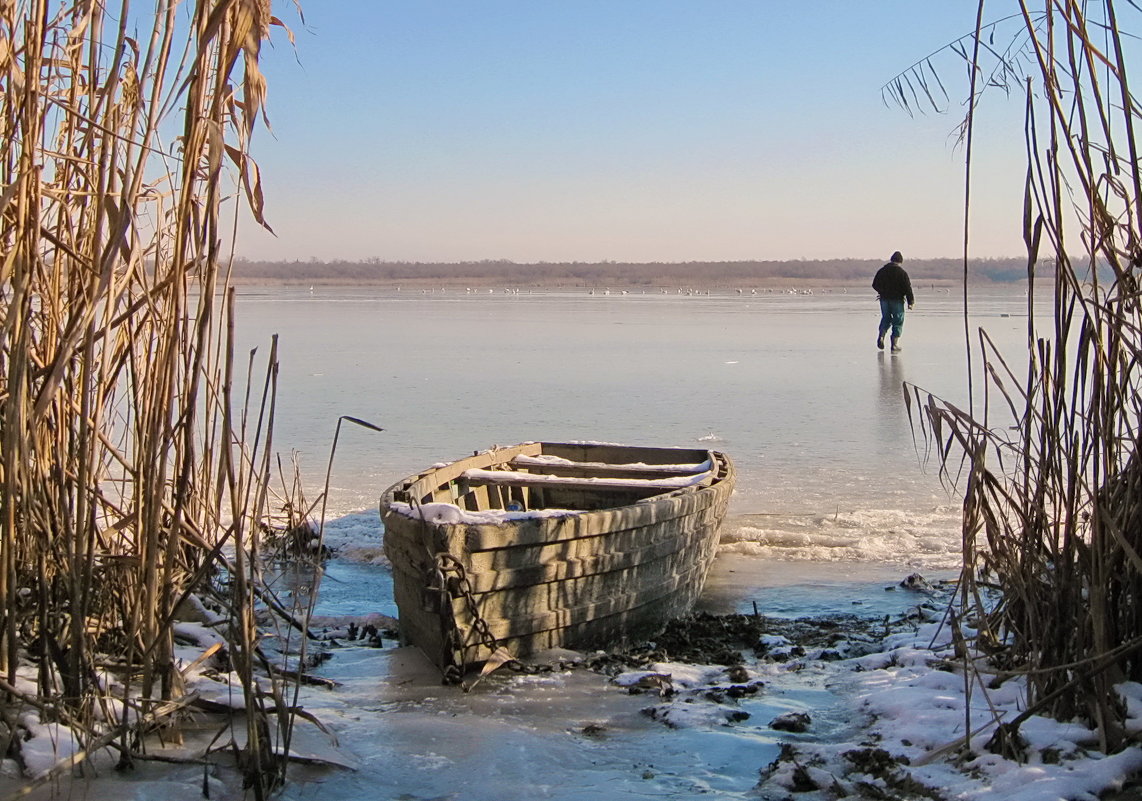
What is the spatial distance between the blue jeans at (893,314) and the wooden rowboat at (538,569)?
12.8 metres

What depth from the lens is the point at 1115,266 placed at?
9.91 ft

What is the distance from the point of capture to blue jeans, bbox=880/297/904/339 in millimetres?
18062

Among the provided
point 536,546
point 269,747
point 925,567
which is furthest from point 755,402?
point 269,747

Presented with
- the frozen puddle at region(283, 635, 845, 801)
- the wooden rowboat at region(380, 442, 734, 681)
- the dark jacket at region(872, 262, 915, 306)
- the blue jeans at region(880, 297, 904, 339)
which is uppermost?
the dark jacket at region(872, 262, 915, 306)

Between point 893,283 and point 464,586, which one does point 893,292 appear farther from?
point 464,586

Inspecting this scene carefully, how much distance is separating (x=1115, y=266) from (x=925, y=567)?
3614 millimetres

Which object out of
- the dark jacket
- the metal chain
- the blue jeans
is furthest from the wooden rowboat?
the blue jeans

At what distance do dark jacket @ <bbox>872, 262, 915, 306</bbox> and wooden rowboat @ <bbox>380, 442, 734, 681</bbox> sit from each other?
1223cm

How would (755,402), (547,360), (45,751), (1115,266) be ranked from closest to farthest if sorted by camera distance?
(45,751), (1115,266), (755,402), (547,360)

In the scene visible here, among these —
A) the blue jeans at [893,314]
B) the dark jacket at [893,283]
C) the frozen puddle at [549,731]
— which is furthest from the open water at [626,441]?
the dark jacket at [893,283]

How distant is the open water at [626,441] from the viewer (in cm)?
340

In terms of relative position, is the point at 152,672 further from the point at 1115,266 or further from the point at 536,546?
the point at 1115,266

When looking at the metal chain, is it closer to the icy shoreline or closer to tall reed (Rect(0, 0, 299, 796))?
the icy shoreline

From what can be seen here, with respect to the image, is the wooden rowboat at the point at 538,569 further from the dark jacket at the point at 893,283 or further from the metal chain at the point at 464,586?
the dark jacket at the point at 893,283
